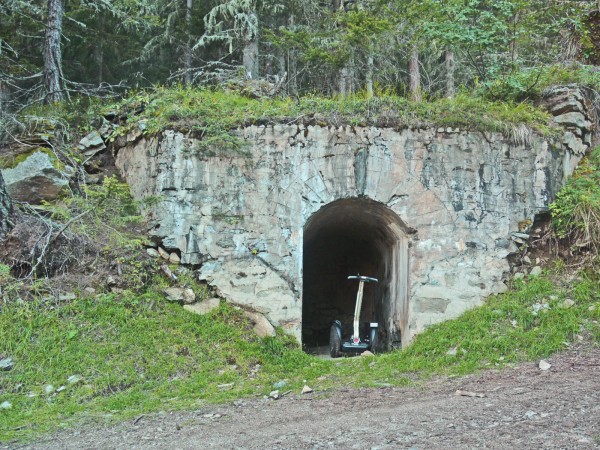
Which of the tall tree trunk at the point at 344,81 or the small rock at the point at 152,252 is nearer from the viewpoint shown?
the small rock at the point at 152,252

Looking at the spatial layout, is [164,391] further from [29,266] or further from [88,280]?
[29,266]

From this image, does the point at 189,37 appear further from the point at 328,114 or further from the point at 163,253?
the point at 163,253

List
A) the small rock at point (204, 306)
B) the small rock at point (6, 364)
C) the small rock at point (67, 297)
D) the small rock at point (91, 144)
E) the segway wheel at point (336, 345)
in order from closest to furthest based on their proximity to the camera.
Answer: the small rock at point (6, 364) → the small rock at point (67, 297) → the small rock at point (204, 306) → the segway wheel at point (336, 345) → the small rock at point (91, 144)

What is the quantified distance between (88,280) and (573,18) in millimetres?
10669

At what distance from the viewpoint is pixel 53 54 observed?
41.9ft

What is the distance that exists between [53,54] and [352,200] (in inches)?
306

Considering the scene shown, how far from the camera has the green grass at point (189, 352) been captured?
6.87 m

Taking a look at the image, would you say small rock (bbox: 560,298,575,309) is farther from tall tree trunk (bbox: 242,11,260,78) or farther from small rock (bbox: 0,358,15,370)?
tall tree trunk (bbox: 242,11,260,78)

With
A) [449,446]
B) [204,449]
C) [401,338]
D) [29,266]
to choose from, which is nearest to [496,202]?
[401,338]

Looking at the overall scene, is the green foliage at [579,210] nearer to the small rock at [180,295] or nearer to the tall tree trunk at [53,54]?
the small rock at [180,295]

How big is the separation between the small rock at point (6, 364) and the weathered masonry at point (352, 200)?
2.79m

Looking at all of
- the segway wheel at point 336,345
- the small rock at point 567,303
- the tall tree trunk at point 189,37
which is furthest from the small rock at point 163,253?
the tall tree trunk at point 189,37

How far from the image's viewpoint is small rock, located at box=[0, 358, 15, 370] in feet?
23.6

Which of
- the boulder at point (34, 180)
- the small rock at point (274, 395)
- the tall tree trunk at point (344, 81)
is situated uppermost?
the tall tree trunk at point (344, 81)
